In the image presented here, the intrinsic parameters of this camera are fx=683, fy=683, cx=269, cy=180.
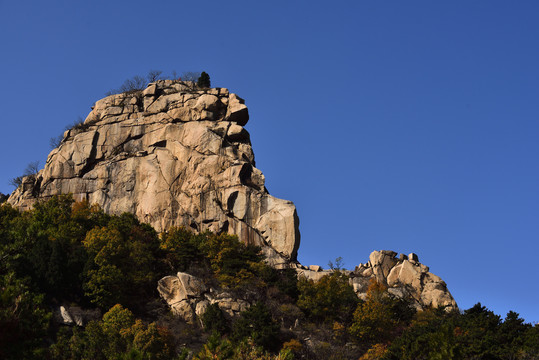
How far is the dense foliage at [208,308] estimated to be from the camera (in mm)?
51531

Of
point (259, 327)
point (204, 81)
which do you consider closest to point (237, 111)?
point (204, 81)

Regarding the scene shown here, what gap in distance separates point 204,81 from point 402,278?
39569 mm

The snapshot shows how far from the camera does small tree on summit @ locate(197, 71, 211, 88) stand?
96.6 meters

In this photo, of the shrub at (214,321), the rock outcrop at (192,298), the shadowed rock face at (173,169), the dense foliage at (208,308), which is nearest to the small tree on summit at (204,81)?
the shadowed rock face at (173,169)

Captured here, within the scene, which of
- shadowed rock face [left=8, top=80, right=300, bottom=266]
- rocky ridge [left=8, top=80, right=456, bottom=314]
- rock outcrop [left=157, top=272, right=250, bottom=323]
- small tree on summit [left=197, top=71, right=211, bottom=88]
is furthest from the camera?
small tree on summit [left=197, top=71, right=211, bottom=88]

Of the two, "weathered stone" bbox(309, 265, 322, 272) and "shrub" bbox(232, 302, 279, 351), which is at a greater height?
"weathered stone" bbox(309, 265, 322, 272)

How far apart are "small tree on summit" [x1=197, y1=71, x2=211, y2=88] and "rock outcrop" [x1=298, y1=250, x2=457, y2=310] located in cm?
3268

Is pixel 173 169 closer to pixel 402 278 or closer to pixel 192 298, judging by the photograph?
pixel 192 298

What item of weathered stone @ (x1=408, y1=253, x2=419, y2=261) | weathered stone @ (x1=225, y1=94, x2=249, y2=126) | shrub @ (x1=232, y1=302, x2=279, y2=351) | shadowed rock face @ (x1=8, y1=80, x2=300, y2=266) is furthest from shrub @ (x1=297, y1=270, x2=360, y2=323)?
weathered stone @ (x1=225, y1=94, x2=249, y2=126)

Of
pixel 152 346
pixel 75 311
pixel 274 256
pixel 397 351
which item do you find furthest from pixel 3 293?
pixel 274 256

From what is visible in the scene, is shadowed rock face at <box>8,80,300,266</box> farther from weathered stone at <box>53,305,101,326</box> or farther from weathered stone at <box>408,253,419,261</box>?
weathered stone at <box>53,305,101,326</box>

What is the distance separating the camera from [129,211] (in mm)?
80375

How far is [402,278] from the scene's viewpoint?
79.4m

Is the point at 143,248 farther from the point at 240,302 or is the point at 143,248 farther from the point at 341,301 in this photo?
the point at 341,301
